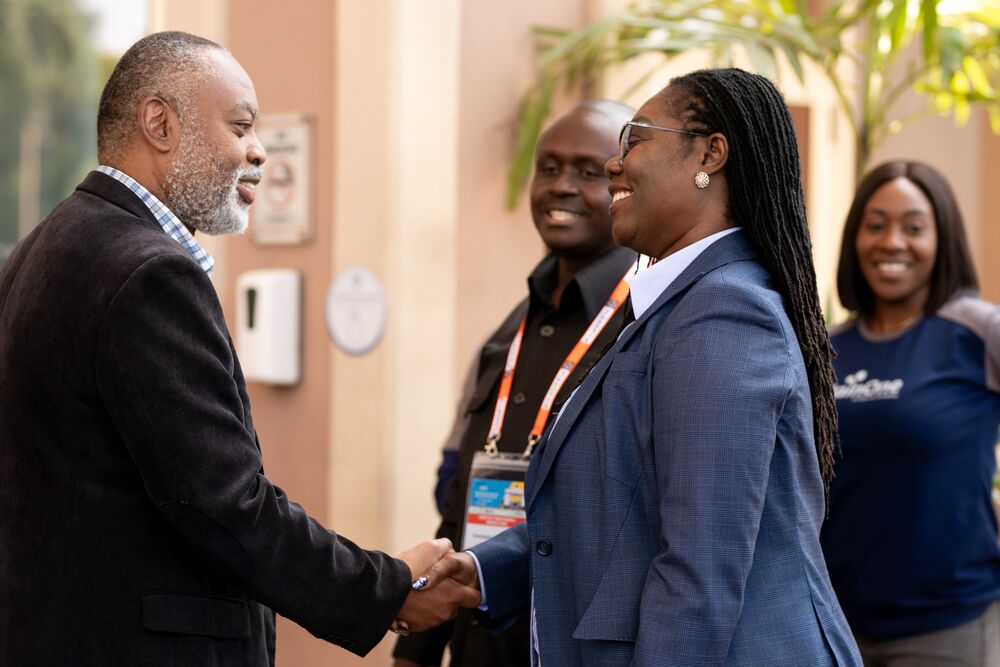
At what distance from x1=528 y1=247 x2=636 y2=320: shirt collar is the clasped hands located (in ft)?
2.30

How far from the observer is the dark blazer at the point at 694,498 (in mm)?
2059

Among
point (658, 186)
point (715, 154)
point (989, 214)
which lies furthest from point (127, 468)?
point (989, 214)

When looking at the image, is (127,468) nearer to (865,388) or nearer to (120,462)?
(120,462)

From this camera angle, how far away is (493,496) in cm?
310

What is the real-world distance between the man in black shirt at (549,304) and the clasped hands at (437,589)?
0.30 metres

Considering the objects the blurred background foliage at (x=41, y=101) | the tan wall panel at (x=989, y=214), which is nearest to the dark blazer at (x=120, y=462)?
the blurred background foliage at (x=41, y=101)

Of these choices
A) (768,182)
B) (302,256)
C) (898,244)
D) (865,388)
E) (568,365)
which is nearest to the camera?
(768,182)

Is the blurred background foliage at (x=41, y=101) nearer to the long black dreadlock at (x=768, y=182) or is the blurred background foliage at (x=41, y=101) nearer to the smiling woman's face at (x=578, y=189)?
the smiling woman's face at (x=578, y=189)

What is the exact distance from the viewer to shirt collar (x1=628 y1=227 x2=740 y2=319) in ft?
7.57

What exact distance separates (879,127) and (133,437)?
340 cm

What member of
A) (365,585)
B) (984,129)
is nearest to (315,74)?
(365,585)

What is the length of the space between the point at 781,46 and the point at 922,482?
172cm

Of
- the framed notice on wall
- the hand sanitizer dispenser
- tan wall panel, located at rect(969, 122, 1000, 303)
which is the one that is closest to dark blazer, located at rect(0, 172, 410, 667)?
the hand sanitizer dispenser

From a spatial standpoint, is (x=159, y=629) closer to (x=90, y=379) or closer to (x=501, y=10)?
(x=90, y=379)
